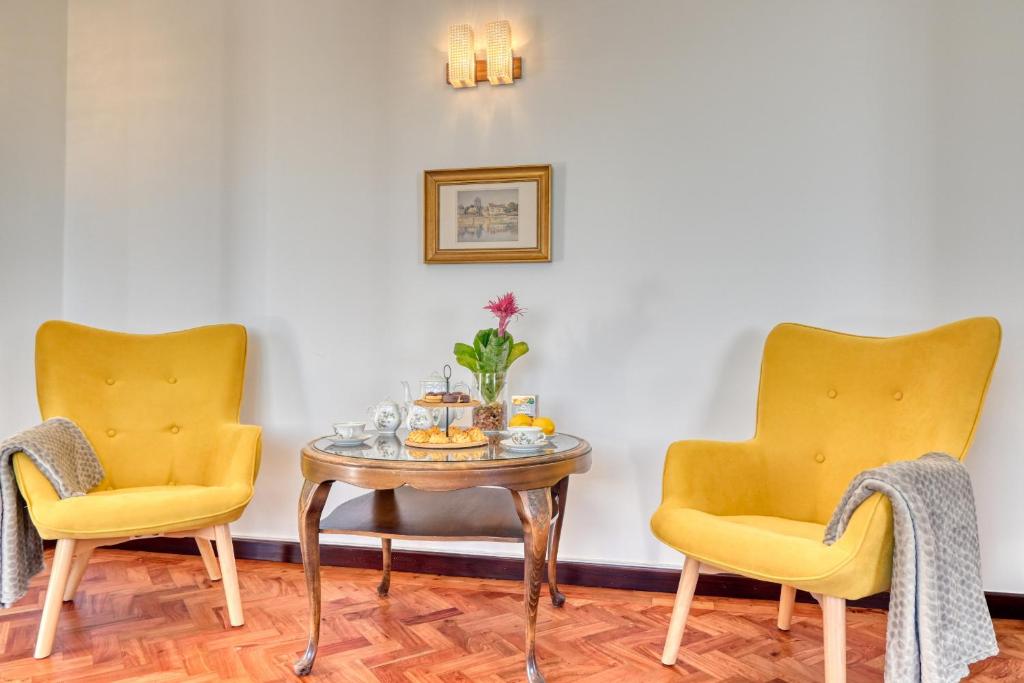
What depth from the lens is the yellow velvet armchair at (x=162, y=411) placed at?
236 cm

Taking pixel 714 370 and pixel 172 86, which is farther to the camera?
pixel 172 86

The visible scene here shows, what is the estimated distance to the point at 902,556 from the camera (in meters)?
1.59

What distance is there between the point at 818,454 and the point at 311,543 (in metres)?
1.56

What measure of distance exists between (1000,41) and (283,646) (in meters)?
3.13

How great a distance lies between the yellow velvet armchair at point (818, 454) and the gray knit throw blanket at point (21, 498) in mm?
1821

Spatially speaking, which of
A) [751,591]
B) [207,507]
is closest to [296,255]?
[207,507]

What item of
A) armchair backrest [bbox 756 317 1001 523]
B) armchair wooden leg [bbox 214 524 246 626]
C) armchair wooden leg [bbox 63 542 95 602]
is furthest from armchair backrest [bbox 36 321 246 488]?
armchair backrest [bbox 756 317 1001 523]

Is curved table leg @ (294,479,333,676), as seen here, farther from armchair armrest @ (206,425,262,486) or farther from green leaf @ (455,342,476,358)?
green leaf @ (455,342,476,358)

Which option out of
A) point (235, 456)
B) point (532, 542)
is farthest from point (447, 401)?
point (235, 456)

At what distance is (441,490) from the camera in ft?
5.95

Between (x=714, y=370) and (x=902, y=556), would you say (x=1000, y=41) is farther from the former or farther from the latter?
(x=902, y=556)

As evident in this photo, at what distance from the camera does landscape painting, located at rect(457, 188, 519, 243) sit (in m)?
2.80

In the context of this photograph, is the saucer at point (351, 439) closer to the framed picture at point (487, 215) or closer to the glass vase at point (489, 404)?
the glass vase at point (489, 404)

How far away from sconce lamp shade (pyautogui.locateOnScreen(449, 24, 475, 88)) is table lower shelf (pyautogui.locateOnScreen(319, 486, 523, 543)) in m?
1.62
